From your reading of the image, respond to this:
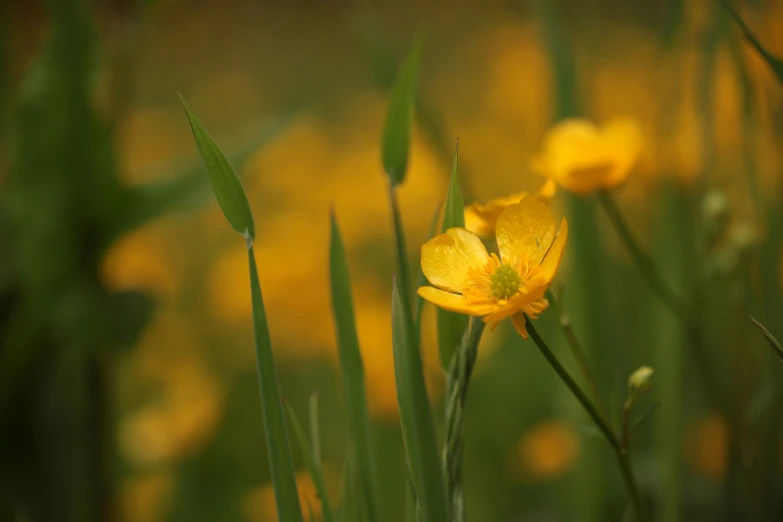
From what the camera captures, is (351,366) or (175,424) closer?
(351,366)

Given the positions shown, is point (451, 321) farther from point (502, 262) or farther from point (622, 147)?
point (622, 147)

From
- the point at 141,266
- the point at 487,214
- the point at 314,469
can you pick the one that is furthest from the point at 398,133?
the point at 141,266

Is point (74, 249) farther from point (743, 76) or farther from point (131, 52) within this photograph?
point (743, 76)

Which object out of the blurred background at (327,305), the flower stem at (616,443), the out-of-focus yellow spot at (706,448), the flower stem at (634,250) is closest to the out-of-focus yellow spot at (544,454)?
the blurred background at (327,305)

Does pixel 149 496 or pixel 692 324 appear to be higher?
pixel 692 324

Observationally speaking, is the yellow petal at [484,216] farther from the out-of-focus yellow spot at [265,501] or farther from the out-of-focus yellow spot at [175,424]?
the out-of-focus yellow spot at [175,424]

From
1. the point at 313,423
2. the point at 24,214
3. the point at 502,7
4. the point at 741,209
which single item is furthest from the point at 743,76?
the point at 502,7
